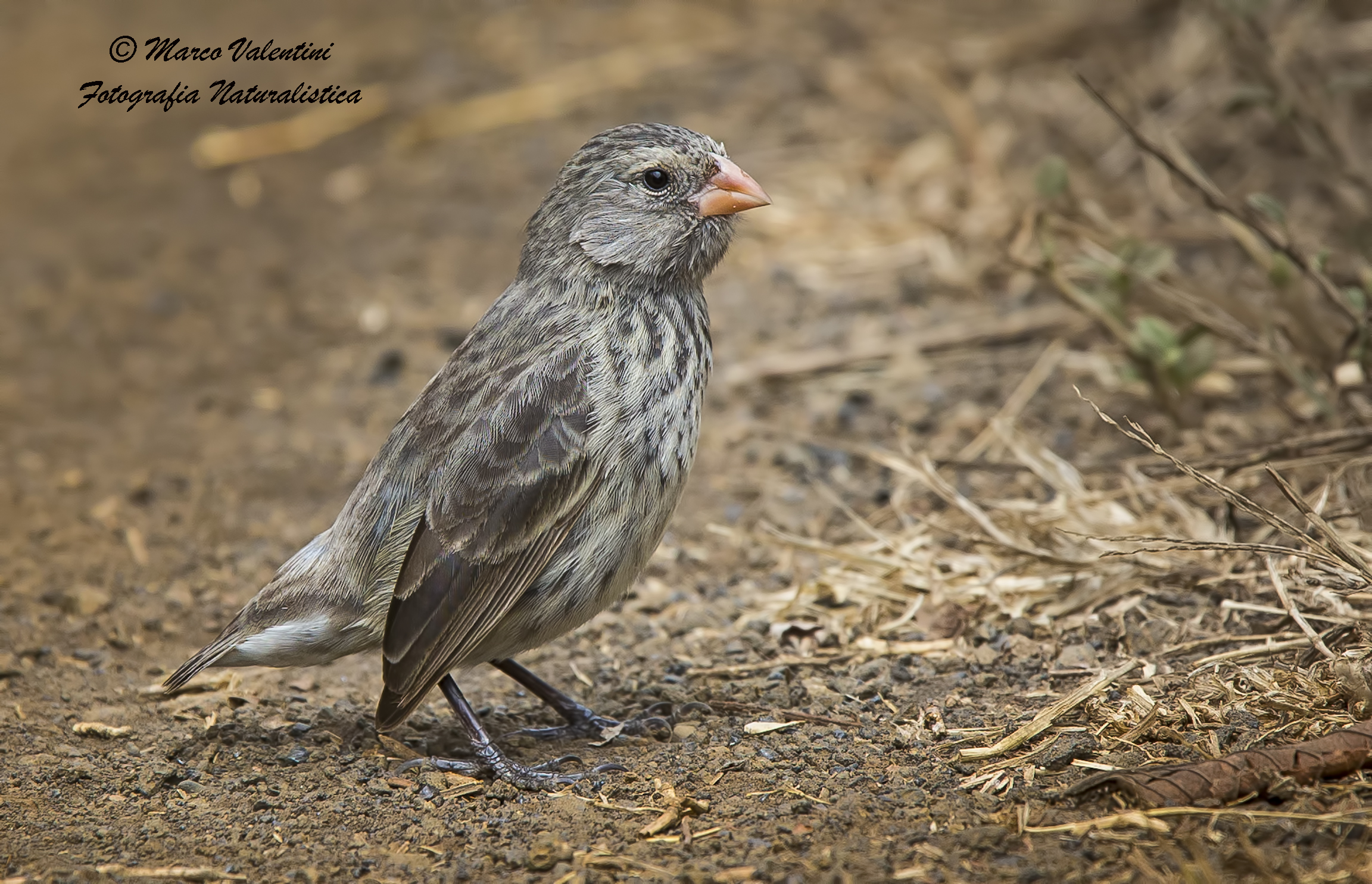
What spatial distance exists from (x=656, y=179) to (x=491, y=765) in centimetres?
189

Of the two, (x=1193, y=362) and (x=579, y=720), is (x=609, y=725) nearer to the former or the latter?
(x=579, y=720)

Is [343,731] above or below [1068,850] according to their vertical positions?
above

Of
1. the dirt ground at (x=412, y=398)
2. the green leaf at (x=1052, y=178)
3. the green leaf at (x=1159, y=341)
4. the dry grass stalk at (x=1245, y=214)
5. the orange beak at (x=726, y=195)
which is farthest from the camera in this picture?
the green leaf at (x=1052, y=178)

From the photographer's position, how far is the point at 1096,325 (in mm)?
5809

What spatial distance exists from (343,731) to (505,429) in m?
1.12

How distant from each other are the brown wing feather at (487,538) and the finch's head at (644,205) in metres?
0.50

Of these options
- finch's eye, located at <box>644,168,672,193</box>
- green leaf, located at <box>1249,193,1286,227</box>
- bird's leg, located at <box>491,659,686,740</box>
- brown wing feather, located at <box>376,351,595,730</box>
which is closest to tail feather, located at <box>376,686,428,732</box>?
brown wing feather, located at <box>376,351,595,730</box>

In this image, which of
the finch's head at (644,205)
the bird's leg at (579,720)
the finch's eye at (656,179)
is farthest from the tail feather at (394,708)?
the finch's eye at (656,179)

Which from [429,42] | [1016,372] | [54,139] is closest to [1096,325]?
[1016,372]

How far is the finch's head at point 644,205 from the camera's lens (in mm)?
4215

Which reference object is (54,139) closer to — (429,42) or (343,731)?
(429,42)

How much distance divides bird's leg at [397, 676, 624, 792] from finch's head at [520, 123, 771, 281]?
1401 millimetres

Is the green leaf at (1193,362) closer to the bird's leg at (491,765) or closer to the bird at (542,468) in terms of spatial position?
the bird at (542,468)

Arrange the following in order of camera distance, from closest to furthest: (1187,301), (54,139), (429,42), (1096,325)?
(1187,301) < (1096,325) < (54,139) < (429,42)
